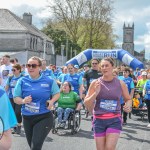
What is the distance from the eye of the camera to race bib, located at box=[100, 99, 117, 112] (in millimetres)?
5684

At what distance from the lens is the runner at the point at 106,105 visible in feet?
18.2

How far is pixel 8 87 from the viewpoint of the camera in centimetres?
1045

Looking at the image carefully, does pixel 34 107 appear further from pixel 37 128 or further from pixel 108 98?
pixel 108 98

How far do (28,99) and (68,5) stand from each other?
5934cm

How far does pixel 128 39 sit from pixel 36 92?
173 meters

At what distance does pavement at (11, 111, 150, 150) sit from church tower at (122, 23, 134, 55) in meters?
161

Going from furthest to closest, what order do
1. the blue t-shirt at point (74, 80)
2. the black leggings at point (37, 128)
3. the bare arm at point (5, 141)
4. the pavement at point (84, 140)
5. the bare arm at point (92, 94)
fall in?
the blue t-shirt at point (74, 80) < the pavement at point (84, 140) < the black leggings at point (37, 128) < the bare arm at point (92, 94) < the bare arm at point (5, 141)

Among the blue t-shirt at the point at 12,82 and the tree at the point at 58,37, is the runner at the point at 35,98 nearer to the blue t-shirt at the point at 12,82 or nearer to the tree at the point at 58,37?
the blue t-shirt at the point at 12,82

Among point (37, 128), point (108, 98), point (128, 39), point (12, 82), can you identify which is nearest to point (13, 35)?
point (12, 82)

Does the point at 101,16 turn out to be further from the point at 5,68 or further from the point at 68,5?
the point at 5,68

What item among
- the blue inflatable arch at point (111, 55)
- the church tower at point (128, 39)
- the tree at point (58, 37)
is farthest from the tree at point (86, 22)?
the church tower at point (128, 39)

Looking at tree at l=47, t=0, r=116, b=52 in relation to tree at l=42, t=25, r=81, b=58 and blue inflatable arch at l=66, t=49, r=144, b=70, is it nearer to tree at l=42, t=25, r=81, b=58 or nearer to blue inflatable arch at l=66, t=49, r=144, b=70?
tree at l=42, t=25, r=81, b=58

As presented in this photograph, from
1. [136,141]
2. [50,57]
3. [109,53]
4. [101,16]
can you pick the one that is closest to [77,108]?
[136,141]

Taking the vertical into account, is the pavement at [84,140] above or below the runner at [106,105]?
below
